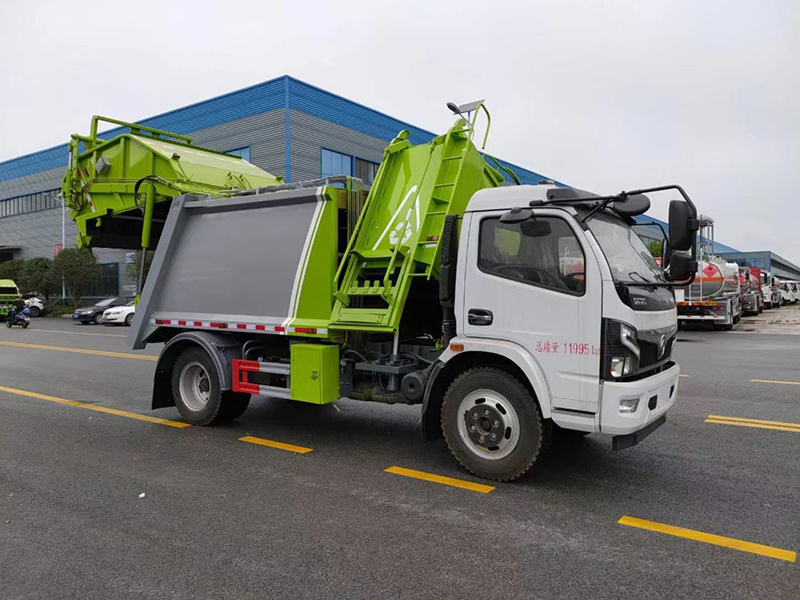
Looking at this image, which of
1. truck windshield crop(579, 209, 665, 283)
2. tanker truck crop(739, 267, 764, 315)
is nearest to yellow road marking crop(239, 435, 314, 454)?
truck windshield crop(579, 209, 665, 283)

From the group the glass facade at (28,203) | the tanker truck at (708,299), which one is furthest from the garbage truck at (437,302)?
the glass facade at (28,203)

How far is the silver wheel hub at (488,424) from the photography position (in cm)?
506

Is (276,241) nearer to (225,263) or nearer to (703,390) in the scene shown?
(225,263)

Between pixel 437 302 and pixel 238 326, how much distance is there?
2267 millimetres

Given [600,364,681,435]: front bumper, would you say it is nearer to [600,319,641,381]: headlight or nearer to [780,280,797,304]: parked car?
[600,319,641,381]: headlight

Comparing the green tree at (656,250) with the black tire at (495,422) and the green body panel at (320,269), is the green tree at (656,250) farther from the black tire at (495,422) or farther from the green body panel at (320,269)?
the green body panel at (320,269)

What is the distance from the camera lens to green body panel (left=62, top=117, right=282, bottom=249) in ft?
26.4

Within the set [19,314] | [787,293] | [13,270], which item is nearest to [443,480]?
[19,314]

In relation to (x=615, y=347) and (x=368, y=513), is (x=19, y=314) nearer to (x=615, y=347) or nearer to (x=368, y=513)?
(x=368, y=513)

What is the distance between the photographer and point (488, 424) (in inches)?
203

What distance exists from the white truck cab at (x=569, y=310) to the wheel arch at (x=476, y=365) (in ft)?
0.04

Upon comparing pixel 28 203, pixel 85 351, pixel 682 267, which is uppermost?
pixel 28 203

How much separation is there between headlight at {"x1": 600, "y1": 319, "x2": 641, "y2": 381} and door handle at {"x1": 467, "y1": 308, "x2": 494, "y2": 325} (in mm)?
952

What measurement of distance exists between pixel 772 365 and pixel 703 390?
3903 mm
